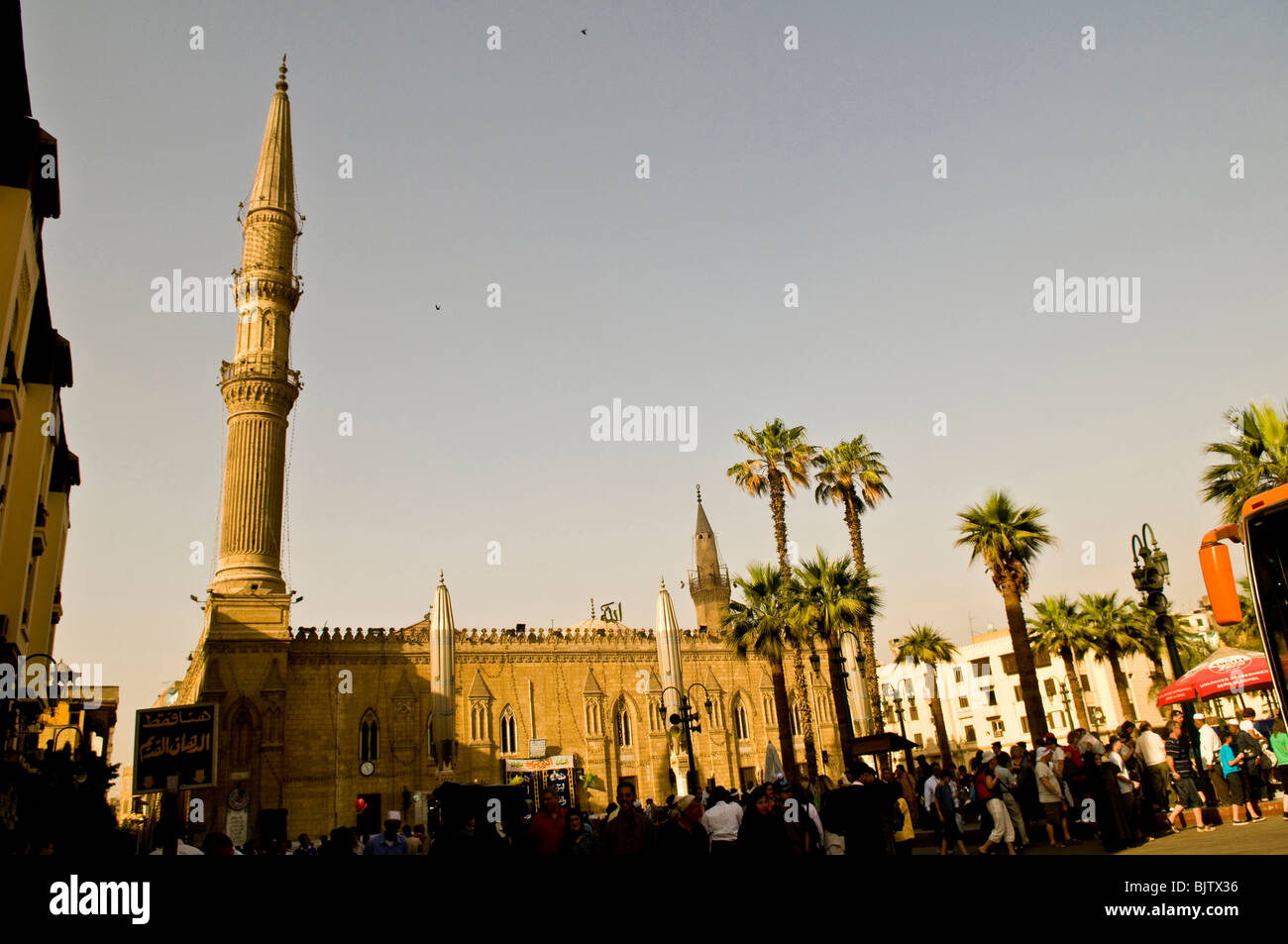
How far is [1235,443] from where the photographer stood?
58.5ft

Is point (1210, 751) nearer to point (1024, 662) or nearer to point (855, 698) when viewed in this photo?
point (1024, 662)

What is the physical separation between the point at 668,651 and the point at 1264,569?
35302mm

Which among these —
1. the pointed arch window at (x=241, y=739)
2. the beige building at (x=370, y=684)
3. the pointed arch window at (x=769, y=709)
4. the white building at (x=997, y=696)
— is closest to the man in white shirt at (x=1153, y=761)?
the beige building at (x=370, y=684)

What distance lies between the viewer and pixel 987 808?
39.8 feet

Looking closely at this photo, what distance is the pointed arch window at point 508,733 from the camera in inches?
1609

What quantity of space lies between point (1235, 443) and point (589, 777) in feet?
102

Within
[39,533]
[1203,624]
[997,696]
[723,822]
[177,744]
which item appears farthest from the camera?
[1203,624]

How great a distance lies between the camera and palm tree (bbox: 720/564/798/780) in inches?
1147

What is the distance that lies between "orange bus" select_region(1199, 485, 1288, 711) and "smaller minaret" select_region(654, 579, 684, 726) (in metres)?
34.4

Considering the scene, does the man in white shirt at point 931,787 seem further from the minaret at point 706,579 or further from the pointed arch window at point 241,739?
the minaret at point 706,579

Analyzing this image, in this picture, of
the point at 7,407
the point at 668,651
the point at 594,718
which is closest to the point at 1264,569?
the point at 7,407

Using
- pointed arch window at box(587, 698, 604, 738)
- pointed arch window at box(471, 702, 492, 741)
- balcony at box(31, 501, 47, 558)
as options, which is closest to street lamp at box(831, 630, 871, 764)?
pointed arch window at box(587, 698, 604, 738)

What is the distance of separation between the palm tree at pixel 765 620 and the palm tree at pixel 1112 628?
1317 cm

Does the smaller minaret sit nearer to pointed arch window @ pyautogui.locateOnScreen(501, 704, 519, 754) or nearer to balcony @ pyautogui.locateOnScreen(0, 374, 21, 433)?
pointed arch window @ pyautogui.locateOnScreen(501, 704, 519, 754)
